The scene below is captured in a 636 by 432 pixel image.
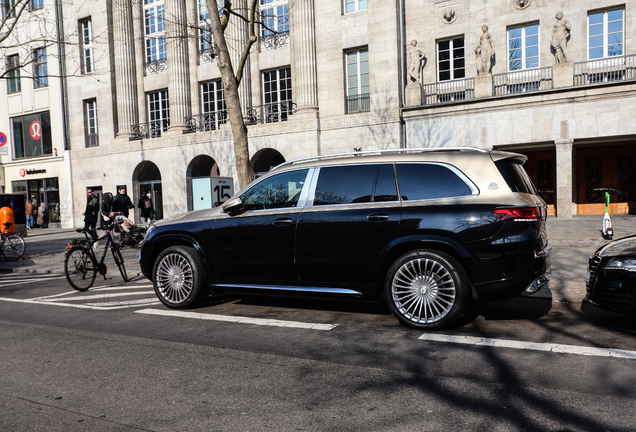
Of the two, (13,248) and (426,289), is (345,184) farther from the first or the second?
(13,248)

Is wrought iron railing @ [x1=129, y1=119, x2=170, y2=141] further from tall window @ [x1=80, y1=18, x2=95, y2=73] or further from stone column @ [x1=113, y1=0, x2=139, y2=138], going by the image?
tall window @ [x1=80, y1=18, x2=95, y2=73]

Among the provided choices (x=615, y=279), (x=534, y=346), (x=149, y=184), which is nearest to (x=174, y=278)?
(x=534, y=346)

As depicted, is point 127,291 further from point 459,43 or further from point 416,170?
point 459,43

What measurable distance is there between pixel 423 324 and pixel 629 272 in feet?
6.64

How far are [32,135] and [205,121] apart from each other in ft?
46.0

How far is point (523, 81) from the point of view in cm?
2038

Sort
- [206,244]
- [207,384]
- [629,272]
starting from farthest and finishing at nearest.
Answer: [206,244]
[629,272]
[207,384]

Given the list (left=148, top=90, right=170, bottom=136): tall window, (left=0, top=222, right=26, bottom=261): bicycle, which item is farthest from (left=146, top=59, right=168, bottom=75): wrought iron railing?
(left=0, top=222, right=26, bottom=261): bicycle

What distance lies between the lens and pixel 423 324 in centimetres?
532

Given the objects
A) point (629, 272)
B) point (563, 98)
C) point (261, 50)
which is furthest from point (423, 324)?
point (261, 50)

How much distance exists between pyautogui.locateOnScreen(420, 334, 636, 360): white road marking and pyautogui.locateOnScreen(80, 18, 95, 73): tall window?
1224 inches

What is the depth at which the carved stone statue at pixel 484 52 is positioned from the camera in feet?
66.6

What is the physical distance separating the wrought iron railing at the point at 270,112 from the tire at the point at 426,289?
19874 mm

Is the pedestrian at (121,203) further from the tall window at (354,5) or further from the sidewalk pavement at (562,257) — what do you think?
the tall window at (354,5)
